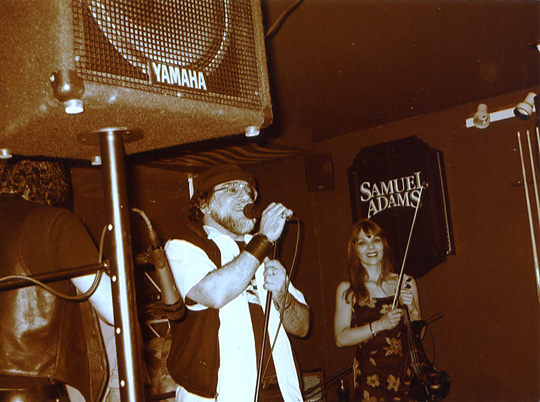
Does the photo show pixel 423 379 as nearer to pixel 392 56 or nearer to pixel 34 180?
pixel 392 56

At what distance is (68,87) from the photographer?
2.14 ft

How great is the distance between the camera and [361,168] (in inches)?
194

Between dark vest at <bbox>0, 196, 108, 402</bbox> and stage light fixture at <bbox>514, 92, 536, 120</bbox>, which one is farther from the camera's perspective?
stage light fixture at <bbox>514, 92, 536, 120</bbox>

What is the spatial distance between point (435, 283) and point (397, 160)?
1088 millimetres

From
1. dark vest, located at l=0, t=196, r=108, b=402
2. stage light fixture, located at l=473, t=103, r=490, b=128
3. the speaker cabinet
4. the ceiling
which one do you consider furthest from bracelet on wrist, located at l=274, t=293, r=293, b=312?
the speaker cabinet

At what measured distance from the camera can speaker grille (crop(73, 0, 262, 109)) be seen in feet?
2.27

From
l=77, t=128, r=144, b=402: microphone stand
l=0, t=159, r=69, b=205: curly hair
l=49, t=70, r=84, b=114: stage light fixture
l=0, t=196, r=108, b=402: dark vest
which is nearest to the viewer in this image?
l=49, t=70, r=84, b=114: stage light fixture

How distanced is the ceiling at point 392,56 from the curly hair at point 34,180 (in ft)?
4.26

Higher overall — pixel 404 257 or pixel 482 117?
pixel 482 117

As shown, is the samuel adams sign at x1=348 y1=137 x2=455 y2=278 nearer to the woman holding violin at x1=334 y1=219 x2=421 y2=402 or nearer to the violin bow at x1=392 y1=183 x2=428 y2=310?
the violin bow at x1=392 y1=183 x2=428 y2=310

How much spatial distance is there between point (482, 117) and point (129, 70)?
394cm

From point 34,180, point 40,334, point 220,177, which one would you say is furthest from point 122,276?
point 220,177

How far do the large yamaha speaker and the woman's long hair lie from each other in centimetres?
340

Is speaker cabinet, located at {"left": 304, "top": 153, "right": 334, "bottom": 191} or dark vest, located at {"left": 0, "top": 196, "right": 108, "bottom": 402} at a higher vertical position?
speaker cabinet, located at {"left": 304, "top": 153, "right": 334, "bottom": 191}
